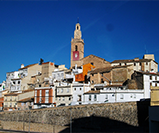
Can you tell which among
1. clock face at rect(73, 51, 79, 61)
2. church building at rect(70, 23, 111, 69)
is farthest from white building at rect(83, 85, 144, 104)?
clock face at rect(73, 51, 79, 61)

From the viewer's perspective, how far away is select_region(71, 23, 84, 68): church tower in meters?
90.5

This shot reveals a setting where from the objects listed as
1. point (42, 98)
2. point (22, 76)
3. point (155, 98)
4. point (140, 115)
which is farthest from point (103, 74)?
point (22, 76)

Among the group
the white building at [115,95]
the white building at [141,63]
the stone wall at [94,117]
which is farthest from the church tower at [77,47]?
the stone wall at [94,117]

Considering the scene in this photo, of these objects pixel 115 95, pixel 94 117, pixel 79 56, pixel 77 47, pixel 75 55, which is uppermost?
pixel 77 47

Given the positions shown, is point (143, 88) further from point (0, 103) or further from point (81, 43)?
point (0, 103)

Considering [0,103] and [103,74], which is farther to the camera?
[0,103]

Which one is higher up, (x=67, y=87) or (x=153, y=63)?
(x=153, y=63)

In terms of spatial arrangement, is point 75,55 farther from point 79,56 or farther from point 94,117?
point 94,117

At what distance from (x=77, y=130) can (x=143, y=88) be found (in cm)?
2607

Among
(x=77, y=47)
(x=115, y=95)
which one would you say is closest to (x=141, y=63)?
(x=115, y=95)

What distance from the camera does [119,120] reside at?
40375 mm

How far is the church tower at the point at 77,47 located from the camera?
90.5m

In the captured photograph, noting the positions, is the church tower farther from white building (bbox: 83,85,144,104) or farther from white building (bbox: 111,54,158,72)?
white building (bbox: 83,85,144,104)

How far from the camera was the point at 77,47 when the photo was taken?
94.0 metres
